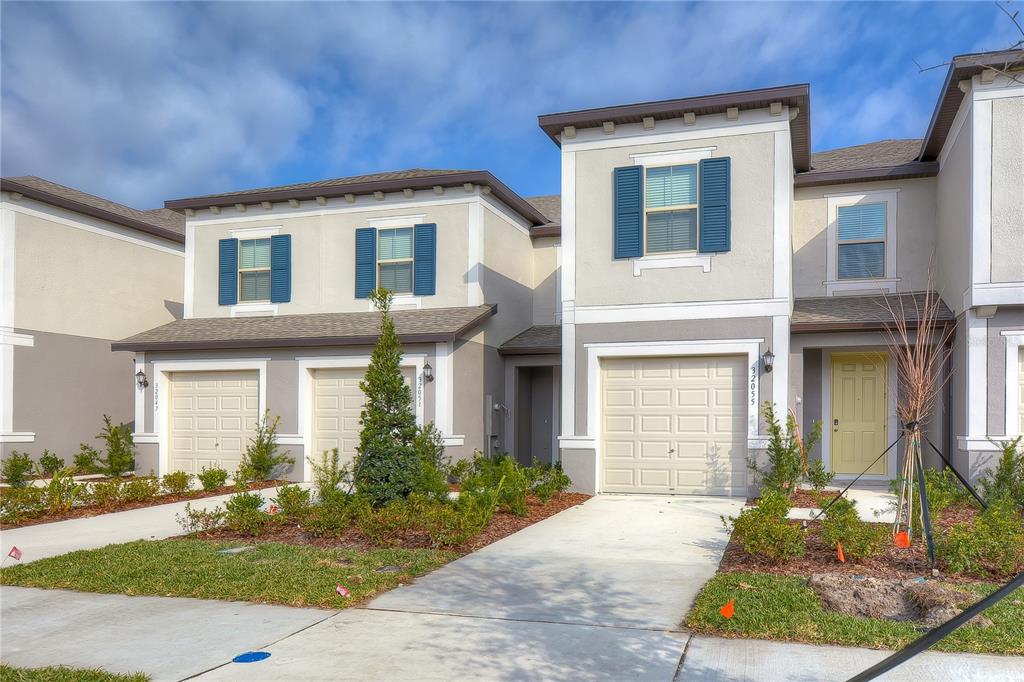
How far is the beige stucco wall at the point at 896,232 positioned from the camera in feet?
47.9

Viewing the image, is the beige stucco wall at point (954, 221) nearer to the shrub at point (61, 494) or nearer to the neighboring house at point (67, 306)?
the shrub at point (61, 494)

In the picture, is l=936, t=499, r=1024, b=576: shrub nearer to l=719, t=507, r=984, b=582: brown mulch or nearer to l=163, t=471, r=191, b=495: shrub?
l=719, t=507, r=984, b=582: brown mulch

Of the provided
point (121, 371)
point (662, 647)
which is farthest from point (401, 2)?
point (121, 371)

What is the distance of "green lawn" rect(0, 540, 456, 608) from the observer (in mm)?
6762

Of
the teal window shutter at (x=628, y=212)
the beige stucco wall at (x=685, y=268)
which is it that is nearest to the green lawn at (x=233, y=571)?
the beige stucco wall at (x=685, y=268)

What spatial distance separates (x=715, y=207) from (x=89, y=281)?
1376 centimetres

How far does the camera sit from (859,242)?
49.4 feet

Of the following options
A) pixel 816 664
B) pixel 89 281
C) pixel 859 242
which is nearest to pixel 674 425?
pixel 859 242

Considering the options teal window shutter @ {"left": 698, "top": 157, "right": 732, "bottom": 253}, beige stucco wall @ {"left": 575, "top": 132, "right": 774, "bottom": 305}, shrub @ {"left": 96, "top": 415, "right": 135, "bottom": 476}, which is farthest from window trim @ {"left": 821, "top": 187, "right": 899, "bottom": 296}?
shrub @ {"left": 96, "top": 415, "right": 135, "bottom": 476}

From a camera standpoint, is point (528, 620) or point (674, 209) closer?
point (528, 620)

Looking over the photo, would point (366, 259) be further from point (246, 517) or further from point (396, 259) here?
point (246, 517)

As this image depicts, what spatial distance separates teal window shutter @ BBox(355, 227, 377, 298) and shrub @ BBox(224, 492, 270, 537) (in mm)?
7394

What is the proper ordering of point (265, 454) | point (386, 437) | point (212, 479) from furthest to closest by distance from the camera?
point (265, 454) → point (212, 479) → point (386, 437)

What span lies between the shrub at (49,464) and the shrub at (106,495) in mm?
4155
